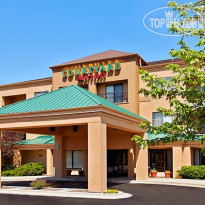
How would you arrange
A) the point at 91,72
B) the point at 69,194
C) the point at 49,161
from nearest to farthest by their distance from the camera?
the point at 69,194, the point at 91,72, the point at 49,161

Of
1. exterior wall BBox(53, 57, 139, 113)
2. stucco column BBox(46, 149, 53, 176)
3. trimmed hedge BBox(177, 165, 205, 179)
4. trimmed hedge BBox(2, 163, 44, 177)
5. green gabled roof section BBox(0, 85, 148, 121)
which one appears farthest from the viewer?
stucco column BBox(46, 149, 53, 176)

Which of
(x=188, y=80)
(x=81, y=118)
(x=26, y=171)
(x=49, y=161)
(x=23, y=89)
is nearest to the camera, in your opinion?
(x=188, y=80)

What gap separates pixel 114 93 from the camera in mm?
38125

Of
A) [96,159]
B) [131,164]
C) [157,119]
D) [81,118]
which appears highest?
[157,119]

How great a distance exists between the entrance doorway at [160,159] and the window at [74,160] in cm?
758

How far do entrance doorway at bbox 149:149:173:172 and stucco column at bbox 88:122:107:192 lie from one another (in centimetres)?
1693

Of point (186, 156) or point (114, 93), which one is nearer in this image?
point (186, 156)

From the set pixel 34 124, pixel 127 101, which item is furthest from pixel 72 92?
pixel 127 101

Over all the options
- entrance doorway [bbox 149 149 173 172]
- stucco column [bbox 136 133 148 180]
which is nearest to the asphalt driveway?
stucco column [bbox 136 133 148 180]

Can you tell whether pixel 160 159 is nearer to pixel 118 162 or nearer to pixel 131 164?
pixel 118 162

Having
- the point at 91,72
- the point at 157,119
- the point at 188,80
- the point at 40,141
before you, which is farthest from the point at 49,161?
the point at 188,80

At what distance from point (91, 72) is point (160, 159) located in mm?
11983

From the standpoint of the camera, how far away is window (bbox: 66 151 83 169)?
3756 centimetres

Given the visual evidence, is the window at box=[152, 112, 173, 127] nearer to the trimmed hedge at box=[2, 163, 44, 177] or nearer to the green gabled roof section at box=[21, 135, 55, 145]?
the green gabled roof section at box=[21, 135, 55, 145]
